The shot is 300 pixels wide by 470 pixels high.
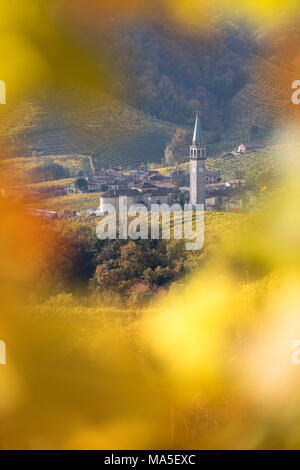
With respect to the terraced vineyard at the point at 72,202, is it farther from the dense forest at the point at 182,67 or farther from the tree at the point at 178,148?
the dense forest at the point at 182,67

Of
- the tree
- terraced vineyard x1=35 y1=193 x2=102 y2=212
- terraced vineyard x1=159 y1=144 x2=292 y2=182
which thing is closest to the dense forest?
the tree

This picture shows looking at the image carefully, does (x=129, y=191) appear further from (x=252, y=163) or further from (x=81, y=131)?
(x=81, y=131)

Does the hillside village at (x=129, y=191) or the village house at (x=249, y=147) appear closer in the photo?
the hillside village at (x=129, y=191)

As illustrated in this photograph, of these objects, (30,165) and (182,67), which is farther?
(182,67)

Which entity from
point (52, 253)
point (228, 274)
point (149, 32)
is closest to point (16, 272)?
point (52, 253)

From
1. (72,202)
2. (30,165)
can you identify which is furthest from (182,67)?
(72,202)

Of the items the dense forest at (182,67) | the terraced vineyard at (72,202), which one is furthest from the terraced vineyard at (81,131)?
the terraced vineyard at (72,202)

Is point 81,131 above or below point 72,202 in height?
above

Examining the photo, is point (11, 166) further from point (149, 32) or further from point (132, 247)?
point (149, 32)

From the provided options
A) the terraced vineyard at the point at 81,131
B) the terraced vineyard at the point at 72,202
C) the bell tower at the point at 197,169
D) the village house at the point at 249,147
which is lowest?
the terraced vineyard at the point at 72,202
